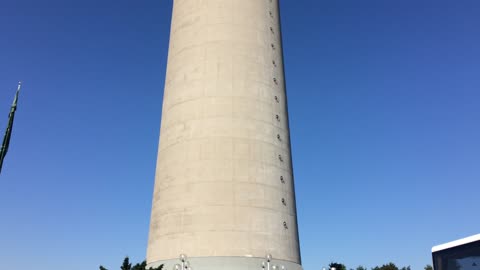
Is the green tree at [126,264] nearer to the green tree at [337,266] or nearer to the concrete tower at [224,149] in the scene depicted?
the concrete tower at [224,149]

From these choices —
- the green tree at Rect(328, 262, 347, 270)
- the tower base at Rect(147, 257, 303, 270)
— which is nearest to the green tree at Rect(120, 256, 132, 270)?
the tower base at Rect(147, 257, 303, 270)

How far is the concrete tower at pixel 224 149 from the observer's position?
92.3 feet

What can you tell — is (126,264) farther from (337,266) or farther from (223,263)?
(337,266)

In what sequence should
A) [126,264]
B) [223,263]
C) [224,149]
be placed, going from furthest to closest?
[224,149] < [223,263] < [126,264]

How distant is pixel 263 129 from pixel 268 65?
5491 mm

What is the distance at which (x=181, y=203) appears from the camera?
29.2 metres

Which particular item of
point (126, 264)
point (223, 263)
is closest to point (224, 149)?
point (223, 263)

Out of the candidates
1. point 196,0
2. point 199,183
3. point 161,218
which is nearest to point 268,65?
point 196,0

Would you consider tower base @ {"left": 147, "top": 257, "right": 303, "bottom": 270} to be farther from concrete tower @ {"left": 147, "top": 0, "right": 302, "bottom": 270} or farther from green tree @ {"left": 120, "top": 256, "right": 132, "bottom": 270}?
green tree @ {"left": 120, "top": 256, "right": 132, "bottom": 270}

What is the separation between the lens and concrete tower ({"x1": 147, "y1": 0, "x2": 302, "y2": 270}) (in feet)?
92.3

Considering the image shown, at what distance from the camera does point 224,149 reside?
98.1ft

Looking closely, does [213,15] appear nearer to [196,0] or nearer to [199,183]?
[196,0]

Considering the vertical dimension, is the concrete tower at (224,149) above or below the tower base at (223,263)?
above

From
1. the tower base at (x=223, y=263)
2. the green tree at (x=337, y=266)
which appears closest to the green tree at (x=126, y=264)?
the tower base at (x=223, y=263)
